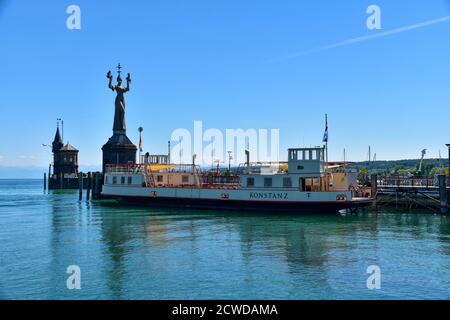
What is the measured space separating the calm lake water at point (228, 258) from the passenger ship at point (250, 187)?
4.60m

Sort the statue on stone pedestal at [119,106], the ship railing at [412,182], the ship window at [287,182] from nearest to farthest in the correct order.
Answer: the ship window at [287,182] < the ship railing at [412,182] < the statue on stone pedestal at [119,106]

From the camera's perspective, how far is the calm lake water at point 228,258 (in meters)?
18.6

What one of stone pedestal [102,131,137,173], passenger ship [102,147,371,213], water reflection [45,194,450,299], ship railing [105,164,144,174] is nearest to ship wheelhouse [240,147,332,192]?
passenger ship [102,147,371,213]

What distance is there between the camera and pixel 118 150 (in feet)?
285

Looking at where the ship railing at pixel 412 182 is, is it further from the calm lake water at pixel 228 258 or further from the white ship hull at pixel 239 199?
the calm lake water at pixel 228 258

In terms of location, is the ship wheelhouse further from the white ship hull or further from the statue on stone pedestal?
the statue on stone pedestal

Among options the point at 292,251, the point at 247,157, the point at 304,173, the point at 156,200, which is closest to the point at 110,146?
the point at 156,200

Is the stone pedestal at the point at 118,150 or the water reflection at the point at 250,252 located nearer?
the water reflection at the point at 250,252

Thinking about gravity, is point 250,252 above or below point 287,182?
below

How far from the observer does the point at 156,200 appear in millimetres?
55125

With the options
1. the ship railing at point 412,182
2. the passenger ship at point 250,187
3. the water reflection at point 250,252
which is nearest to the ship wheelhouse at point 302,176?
the passenger ship at point 250,187

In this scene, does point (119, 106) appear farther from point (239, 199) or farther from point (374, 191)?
point (374, 191)

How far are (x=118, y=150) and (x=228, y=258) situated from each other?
217ft

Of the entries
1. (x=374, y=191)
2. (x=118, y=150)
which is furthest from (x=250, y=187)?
(x=118, y=150)
